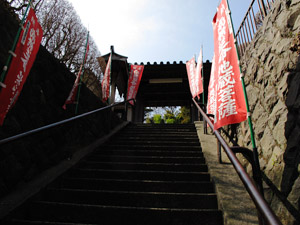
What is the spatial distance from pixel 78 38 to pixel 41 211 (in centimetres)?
1334

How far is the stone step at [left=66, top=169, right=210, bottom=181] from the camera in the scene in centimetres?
301

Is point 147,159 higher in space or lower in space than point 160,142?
lower

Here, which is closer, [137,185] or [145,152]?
[137,185]

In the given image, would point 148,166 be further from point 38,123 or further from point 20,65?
point 20,65

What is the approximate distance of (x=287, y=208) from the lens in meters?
1.93

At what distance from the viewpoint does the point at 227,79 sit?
2.63 m

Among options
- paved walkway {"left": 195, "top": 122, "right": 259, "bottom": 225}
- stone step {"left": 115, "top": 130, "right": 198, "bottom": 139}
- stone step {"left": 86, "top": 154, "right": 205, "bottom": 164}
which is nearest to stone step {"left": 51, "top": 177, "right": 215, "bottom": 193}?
paved walkway {"left": 195, "top": 122, "right": 259, "bottom": 225}

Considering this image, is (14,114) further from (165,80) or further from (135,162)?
(165,80)

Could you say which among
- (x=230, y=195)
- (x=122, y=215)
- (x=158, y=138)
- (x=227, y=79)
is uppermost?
(x=227, y=79)

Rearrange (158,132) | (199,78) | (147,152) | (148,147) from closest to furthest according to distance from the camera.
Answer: (147,152), (148,147), (158,132), (199,78)

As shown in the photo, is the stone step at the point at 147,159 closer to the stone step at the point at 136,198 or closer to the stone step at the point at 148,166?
the stone step at the point at 148,166

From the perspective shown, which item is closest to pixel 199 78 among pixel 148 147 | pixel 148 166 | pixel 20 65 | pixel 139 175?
pixel 148 147

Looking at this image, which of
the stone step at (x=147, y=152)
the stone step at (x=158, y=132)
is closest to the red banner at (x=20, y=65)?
the stone step at (x=147, y=152)

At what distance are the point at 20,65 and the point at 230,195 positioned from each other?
135 inches
